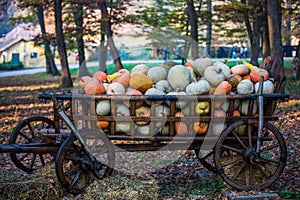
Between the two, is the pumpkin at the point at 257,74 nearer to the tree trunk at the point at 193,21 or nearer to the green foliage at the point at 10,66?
the tree trunk at the point at 193,21

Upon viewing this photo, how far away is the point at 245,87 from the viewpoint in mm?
5012

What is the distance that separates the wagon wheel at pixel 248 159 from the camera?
16.0 feet

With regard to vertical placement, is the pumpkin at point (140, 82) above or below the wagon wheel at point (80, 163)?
above

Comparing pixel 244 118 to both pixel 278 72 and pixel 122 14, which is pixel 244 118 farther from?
pixel 122 14

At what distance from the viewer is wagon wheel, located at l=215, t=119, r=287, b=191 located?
4.88 m

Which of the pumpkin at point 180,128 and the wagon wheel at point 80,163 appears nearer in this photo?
the wagon wheel at point 80,163

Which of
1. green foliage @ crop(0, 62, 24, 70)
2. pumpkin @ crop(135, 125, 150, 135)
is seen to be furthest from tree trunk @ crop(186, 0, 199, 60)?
green foliage @ crop(0, 62, 24, 70)

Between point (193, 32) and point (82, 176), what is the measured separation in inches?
437

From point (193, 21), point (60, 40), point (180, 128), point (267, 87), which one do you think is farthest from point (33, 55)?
point (267, 87)

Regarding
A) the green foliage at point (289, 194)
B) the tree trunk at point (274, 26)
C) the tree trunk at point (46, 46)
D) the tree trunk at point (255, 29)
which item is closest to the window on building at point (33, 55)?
the tree trunk at point (46, 46)

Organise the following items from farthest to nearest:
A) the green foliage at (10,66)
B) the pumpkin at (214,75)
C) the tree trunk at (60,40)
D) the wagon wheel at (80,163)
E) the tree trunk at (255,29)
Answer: the green foliage at (10,66), the tree trunk at (60,40), the tree trunk at (255,29), the pumpkin at (214,75), the wagon wheel at (80,163)

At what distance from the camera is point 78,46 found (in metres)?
21.6

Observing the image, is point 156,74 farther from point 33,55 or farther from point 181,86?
point 33,55

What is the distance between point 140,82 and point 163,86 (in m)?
0.30
